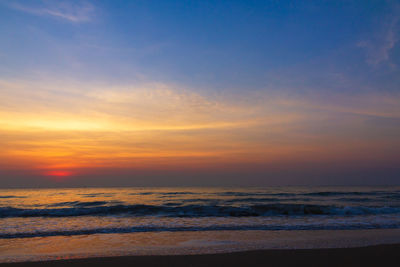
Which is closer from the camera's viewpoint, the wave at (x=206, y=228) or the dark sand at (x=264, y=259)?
the dark sand at (x=264, y=259)

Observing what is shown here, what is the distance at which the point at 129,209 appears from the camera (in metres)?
21.3

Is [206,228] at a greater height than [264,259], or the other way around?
[264,259]

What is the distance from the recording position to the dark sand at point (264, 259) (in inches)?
255

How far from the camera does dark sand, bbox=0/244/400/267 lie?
6.48 meters

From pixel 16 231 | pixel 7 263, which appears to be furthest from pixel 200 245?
pixel 16 231

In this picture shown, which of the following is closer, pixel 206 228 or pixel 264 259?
pixel 264 259

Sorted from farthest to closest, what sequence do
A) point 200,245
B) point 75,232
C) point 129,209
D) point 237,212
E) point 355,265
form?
point 129,209
point 237,212
point 75,232
point 200,245
point 355,265

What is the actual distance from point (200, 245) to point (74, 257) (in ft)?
11.3

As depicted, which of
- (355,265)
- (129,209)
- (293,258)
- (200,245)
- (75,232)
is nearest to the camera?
(355,265)

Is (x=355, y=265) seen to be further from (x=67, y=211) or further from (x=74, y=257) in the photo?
(x=67, y=211)

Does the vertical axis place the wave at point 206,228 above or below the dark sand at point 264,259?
below

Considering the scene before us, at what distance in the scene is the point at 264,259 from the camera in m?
6.84

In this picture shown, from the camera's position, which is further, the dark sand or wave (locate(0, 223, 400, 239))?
wave (locate(0, 223, 400, 239))

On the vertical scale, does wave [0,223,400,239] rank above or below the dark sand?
below
